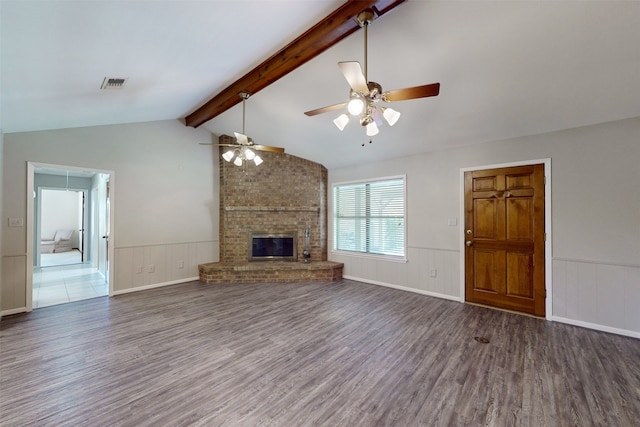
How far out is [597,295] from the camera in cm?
312

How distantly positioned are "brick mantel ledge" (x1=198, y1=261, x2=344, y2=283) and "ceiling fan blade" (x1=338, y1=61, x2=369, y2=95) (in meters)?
3.92

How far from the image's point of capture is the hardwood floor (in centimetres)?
180

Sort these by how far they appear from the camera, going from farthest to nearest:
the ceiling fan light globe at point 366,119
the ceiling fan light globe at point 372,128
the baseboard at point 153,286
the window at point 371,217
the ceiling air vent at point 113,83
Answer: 1. the window at point 371,217
2. the baseboard at point 153,286
3. the ceiling air vent at point 113,83
4. the ceiling fan light globe at point 372,128
5. the ceiling fan light globe at point 366,119

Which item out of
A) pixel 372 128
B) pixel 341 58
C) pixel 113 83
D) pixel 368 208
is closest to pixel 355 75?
pixel 372 128

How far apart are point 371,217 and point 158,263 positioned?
13.5 ft

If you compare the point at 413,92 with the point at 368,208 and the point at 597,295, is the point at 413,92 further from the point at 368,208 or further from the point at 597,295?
the point at 368,208

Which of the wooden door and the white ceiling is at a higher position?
the white ceiling

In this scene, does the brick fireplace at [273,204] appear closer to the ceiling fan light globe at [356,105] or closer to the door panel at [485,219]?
the door panel at [485,219]

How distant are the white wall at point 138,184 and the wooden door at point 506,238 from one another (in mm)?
4867

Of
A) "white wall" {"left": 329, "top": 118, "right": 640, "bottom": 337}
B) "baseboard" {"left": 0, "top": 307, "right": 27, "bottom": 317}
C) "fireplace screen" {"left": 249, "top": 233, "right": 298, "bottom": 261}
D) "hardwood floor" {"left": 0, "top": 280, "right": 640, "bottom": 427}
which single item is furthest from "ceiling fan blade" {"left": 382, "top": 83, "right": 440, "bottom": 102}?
"baseboard" {"left": 0, "top": 307, "right": 27, "bottom": 317}

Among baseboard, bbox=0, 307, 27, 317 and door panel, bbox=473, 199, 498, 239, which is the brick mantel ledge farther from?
door panel, bbox=473, 199, 498, 239

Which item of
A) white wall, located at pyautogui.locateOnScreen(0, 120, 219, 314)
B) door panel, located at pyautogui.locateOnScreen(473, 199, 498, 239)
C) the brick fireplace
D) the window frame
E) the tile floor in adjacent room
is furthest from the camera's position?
the brick fireplace

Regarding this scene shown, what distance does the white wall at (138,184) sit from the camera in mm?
3596

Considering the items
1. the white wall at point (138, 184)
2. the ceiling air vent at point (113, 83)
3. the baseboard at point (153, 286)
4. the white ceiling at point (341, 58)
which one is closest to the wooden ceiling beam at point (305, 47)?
the white ceiling at point (341, 58)
